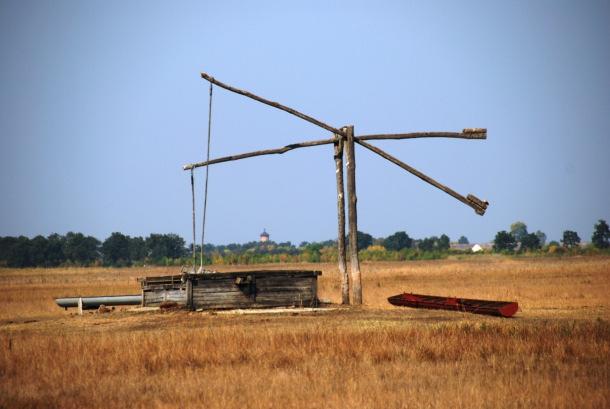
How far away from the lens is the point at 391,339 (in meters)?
16.0

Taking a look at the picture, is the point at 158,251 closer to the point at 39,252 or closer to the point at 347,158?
the point at 39,252

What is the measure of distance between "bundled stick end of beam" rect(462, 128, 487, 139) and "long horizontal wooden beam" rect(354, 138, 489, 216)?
1748 millimetres

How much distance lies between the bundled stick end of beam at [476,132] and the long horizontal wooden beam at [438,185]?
68.8 inches

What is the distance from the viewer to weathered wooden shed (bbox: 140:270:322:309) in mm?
24359

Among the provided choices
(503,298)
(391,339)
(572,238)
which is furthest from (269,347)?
(572,238)

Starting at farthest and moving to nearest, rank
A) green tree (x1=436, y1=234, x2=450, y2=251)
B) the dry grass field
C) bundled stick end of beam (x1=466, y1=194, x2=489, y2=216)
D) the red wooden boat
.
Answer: green tree (x1=436, y1=234, x2=450, y2=251)
bundled stick end of beam (x1=466, y1=194, x2=489, y2=216)
the red wooden boat
the dry grass field

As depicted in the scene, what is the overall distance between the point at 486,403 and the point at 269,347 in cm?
589

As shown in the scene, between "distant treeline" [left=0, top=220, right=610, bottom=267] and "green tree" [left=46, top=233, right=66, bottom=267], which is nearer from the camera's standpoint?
"distant treeline" [left=0, top=220, right=610, bottom=267]

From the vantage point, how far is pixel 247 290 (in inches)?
960

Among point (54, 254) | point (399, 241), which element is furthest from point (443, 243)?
point (54, 254)

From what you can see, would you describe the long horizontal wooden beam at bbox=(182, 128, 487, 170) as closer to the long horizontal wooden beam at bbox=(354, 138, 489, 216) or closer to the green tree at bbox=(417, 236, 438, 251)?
the long horizontal wooden beam at bbox=(354, 138, 489, 216)

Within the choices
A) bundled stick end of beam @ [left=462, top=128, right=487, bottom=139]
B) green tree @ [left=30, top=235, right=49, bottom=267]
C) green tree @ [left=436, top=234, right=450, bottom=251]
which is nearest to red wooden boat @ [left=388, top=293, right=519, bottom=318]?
bundled stick end of beam @ [left=462, top=128, right=487, bottom=139]

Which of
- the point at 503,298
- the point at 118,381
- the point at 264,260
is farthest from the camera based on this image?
the point at 264,260

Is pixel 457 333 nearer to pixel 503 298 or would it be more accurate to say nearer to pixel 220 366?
pixel 220 366
